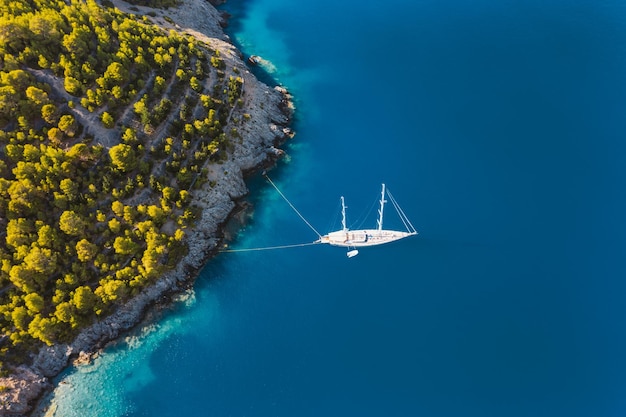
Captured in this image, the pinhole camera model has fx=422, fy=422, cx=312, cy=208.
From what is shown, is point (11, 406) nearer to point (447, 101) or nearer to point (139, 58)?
point (139, 58)

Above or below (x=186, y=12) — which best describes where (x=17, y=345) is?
below

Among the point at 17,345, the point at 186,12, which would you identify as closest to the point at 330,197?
Answer: the point at 17,345

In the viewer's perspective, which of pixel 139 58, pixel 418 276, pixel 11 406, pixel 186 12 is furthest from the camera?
pixel 186 12

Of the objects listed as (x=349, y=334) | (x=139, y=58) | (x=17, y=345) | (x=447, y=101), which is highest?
(x=447, y=101)

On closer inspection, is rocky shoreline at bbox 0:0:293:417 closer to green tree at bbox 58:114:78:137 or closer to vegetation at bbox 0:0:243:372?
vegetation at bbox 0:0:243:372

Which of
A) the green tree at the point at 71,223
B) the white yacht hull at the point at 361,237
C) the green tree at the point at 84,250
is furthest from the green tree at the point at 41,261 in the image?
the white yacht hull at the point at 361,237

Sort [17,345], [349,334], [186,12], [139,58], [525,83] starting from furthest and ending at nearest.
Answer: [186,12] < [525,83] < [139,58] < [349,334] < [17,345]

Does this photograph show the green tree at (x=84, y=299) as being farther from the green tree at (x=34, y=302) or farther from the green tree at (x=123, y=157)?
the green tree at (x=123, y=157)

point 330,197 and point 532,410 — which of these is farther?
point 330,197
